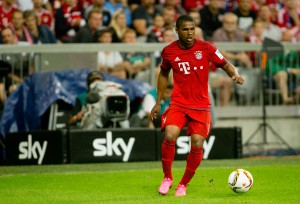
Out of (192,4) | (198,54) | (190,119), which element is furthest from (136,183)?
(192,4)

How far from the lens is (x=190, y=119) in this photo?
1135cm

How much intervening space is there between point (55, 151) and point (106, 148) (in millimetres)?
880

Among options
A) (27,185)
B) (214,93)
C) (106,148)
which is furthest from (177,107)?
(214,93)

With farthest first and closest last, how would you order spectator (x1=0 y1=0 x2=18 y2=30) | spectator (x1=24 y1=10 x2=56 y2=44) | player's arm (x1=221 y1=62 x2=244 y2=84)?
spectator (x1=0 y1=0 x2=18 y2=30) < spectator (x1=24 y1=10 x2=56 y2=44) < player's arm (x1=221 y1=62 x2=244 y2=84)

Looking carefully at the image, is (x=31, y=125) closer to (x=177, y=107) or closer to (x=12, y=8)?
(x=12, y=8)

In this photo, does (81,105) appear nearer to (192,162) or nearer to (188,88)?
(188,88)

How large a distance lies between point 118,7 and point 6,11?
2.76 meters

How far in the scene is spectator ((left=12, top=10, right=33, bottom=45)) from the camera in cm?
1774

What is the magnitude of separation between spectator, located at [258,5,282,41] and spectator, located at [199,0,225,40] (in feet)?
3.04

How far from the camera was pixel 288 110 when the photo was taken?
18.7 meters

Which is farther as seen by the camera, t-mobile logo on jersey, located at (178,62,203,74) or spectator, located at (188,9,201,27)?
spectator, located at (188,9,201,27)

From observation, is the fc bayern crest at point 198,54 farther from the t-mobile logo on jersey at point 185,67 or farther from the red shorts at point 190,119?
the red shorts at point 190,119

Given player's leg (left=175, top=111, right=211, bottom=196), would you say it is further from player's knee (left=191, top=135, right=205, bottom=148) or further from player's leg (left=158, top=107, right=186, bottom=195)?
player's leg (left=158, top=107, right=186, bottom=195)

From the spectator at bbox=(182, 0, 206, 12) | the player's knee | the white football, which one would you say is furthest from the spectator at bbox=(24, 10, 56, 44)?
the white football
